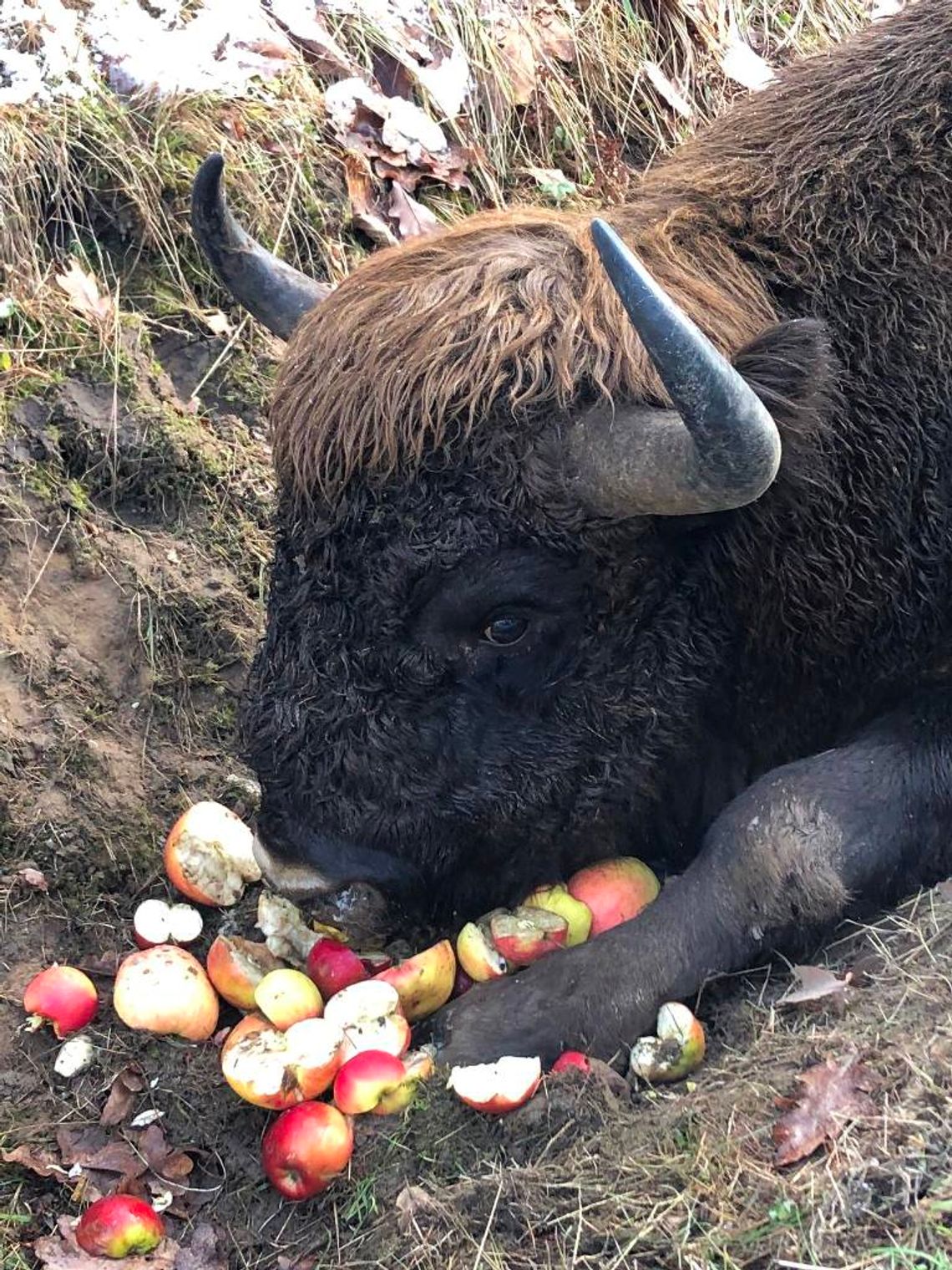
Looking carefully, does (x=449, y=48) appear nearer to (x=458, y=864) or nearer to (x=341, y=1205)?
(x=458, y=864)

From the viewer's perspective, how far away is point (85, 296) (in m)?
5.12

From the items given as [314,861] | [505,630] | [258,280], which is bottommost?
[314,861]

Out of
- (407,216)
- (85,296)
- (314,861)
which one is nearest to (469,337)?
(314,861)

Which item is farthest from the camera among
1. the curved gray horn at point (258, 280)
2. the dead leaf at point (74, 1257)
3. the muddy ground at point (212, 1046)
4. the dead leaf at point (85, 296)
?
the dead leaf at point (85, 296)

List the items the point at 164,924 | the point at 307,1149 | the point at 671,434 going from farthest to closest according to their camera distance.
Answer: the point at 164,924 < the point at 307,1149 < the point at 671,434

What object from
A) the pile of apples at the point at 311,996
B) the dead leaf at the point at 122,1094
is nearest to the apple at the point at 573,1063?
the pile of apples at the point at 311,996

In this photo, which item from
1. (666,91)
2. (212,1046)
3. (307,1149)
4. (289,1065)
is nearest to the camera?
(307,1149)

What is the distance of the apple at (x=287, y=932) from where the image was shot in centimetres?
363

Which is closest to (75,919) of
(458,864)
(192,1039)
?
(192,1039)

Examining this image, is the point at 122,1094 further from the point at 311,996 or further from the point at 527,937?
the point at 527,937

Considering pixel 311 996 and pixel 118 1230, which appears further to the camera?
pixel 311 996

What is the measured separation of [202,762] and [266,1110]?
1319 mm

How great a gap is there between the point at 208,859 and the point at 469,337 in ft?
5.49

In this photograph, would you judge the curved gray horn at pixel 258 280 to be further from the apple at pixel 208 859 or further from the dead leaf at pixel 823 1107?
the dead leaf at pixel 823 1107
